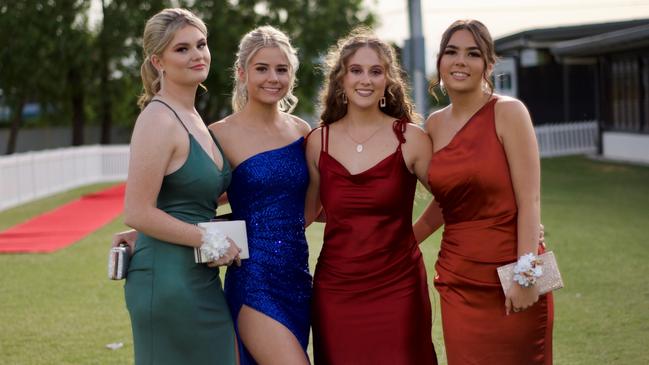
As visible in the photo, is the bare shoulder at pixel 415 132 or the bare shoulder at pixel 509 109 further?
the bare shoulder at pixel 415 132

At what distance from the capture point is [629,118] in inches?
996

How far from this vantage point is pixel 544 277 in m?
4.20

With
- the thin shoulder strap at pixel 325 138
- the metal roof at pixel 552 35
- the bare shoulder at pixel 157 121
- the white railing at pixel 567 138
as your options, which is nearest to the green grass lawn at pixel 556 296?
the thin shoulder strap at pixel 325 138

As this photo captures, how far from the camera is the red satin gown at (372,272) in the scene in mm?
4570

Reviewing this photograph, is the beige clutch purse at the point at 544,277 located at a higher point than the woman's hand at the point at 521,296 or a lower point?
higher

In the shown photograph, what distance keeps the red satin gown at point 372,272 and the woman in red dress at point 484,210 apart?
23cm

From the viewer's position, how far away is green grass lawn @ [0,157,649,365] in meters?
6.94

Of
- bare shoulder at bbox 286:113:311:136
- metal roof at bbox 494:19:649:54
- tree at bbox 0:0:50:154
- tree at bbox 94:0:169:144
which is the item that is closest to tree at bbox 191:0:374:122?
tree at bbox 94:0:169:144

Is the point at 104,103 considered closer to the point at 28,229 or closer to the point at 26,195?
the point at 26,195

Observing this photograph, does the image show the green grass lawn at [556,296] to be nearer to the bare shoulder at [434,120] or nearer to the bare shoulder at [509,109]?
the bare shoulder at [434,120]

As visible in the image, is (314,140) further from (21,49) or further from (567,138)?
(21,49)

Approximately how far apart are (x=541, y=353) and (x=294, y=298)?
122 cm

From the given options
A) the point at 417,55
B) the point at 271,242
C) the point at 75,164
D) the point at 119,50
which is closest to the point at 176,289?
the point at 271,242

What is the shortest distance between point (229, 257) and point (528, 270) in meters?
1.32
